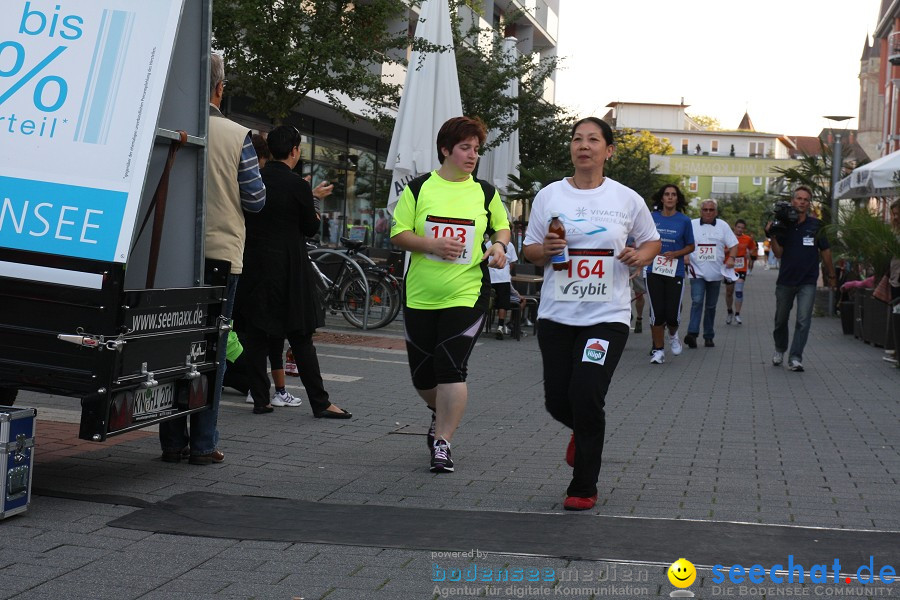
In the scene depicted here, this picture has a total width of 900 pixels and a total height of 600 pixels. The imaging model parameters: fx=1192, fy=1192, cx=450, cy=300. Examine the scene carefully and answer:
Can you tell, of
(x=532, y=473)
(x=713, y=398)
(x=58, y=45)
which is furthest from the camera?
(x=713, y=398)

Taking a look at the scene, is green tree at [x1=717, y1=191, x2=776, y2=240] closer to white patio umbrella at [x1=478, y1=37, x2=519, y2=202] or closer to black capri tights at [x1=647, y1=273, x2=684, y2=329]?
white patio umbrella at [x1=478, y1=37, x2=519, y2=202]

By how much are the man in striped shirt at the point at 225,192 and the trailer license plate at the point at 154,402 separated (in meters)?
0.56

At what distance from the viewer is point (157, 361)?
18.6 ft

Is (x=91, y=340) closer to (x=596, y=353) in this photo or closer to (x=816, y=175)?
(x=596, y=353)

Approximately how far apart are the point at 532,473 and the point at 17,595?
10.5ft

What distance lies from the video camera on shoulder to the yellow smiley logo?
9.23 meters

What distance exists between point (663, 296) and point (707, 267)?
Result: 9.73 ft

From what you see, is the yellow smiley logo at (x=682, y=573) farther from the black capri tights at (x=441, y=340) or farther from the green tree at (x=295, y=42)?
the green tree at (x=295, y=42)

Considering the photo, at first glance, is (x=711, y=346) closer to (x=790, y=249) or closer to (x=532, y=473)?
(x=790, y=249)

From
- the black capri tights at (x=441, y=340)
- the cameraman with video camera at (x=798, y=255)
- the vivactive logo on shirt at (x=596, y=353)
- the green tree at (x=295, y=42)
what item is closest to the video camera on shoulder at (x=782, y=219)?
the cameraman with video camera at (x=798, y=255)

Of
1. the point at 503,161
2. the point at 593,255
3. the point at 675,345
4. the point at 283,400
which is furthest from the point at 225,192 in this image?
the point at 503,161

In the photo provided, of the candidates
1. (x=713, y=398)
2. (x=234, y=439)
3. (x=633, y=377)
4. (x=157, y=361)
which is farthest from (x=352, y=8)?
(x=157, y=361)

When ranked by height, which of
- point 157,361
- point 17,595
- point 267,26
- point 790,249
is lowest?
point 17,595

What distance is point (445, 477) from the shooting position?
6.38 metres
